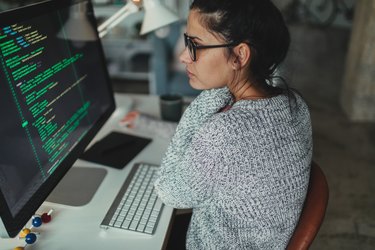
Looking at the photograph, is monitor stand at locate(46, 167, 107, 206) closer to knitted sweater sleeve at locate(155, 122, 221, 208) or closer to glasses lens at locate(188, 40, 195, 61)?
knitted sweater sleeve at locate(155, 122, 221, 208)

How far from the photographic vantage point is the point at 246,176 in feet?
2.50

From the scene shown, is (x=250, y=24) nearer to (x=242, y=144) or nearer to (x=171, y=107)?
(x=242, y=144)

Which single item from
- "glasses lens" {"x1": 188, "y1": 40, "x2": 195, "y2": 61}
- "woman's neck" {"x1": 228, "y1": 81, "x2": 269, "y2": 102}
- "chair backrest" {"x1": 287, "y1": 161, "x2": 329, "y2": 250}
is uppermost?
"glasses lens" {"x1": 188, "y1": 40, "x2": 195, "y2": 61}

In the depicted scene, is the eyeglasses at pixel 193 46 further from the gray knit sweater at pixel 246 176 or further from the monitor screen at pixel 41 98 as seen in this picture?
the monitor screen at pixel 41 98

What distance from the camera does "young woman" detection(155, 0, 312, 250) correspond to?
759 millimetres

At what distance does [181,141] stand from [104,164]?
32cm

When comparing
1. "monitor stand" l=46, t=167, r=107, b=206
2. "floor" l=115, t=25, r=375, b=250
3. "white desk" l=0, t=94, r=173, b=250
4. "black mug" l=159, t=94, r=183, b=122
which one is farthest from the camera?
"floor" l=115, t=25, r=375, b=250

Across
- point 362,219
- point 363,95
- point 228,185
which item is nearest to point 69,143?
point 228,185

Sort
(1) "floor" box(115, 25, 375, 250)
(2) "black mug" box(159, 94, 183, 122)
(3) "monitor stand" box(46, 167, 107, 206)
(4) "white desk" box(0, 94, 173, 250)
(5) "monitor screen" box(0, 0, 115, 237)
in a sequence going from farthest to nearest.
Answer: (1) "floor" box(115, 25, 375, 250), (2) "black mug" box(159, 94, 183, 122), (3) "monitor stand" box(46, 167, 107, 206), (4) "white desk" box(0, 94, 173, 250), (5) "monitor screen" box(0, 0, 115, 237)

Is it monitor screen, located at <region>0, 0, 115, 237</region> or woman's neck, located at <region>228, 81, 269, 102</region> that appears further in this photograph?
woman's neck, located at <region>228, 81, 269, 102</region>

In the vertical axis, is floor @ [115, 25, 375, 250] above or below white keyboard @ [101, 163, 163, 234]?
below

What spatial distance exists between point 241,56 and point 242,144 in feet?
0.76

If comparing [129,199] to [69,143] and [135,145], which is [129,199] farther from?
[135,145]

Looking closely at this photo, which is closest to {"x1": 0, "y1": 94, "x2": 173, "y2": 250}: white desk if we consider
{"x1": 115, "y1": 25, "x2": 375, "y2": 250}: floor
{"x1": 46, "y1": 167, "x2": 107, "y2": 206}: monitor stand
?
{"x1": 46, "y1": 167, "x2": 107, "y2": 206}: monitor stand
